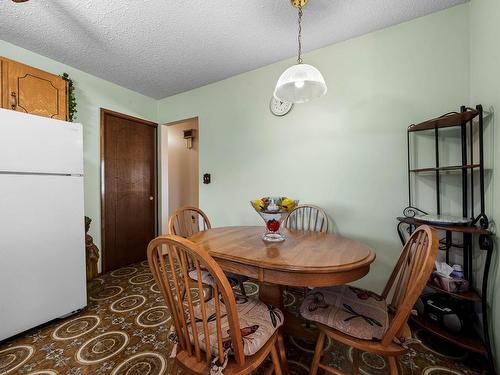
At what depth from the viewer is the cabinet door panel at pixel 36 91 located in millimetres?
1984

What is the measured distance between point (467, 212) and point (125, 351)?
2.58 metres

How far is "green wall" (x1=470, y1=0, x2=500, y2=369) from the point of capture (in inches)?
51.8

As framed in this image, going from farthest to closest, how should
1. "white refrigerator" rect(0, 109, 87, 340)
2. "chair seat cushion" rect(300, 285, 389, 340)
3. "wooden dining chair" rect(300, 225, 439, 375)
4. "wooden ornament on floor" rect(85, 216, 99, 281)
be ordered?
"wooden ornament on floor" rect(85, 216, 99, 281)
"white refrigerator" rect(0, 109, 87, 340)
"chair seat cushion" rect(300, 285, 389, 340)
"wooden dining chair" rect(300, 225, 439, 375)

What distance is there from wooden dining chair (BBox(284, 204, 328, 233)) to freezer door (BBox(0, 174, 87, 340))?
6.15 feet

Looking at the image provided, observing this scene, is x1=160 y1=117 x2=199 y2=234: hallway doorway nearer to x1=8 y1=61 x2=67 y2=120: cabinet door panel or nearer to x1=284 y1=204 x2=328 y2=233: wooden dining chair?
x1=8 y1=61 x2=67 y2=120: cabinet door panel

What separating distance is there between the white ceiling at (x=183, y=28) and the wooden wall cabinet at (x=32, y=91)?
306 mm

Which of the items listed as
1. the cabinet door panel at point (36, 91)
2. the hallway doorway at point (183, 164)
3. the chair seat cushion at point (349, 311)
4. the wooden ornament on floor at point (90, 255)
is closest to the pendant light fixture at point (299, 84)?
the chair seat cushion at point (349, 311)

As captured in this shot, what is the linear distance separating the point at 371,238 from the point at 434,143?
3.02ft

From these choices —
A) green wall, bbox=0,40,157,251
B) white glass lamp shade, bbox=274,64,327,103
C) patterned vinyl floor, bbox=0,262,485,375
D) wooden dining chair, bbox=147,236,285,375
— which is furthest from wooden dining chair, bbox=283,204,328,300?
green wall, bbox=0,40,157,251

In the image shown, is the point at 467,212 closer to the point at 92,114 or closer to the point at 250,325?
the point at 250,325

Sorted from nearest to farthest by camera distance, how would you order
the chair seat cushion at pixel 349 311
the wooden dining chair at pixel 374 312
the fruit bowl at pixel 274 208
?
the wooden dining chair at pixel 374 312, the chair seat cushion at pixel 349 311, the fruit bowl at pixel 274 208

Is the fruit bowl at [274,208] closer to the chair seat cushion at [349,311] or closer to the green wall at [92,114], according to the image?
the chair seat cushion at [349,311]

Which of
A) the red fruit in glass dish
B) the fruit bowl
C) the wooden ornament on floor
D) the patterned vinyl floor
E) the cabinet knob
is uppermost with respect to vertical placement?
the cabinet knob

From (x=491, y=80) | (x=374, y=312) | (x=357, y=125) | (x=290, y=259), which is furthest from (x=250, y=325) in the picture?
(x=491, y=80)
